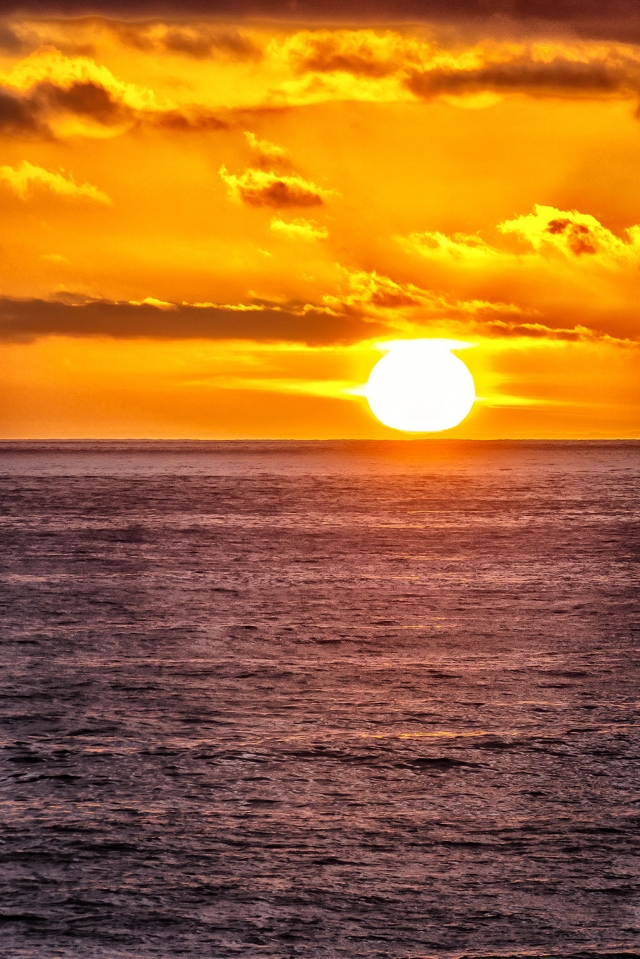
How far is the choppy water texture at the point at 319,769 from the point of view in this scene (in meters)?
5.72

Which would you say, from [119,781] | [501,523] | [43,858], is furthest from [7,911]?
[501,523]

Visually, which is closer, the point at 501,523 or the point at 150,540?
the point at 150,540

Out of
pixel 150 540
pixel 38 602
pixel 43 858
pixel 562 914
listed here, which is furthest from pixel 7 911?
pixel 150 540

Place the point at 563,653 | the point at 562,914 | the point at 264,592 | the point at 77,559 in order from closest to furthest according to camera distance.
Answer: the point at 562,914 < the point at 563,653 < the point at 264,592 < the point at 77,559

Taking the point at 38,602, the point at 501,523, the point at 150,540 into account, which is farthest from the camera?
the point at 501,523

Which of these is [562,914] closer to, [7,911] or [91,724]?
[7,911]

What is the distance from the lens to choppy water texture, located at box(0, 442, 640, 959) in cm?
572

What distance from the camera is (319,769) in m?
8.01

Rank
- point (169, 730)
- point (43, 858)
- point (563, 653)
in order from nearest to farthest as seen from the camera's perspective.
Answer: point (43, 858) < point (169, 730) < point (563, 653)

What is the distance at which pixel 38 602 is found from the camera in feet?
55.0

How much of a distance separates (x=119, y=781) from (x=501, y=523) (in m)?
27.3

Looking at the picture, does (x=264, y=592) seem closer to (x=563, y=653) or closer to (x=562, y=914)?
(x=563, y=653)

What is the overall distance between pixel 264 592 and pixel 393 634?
4611 mm

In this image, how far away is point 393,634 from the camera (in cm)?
1388
